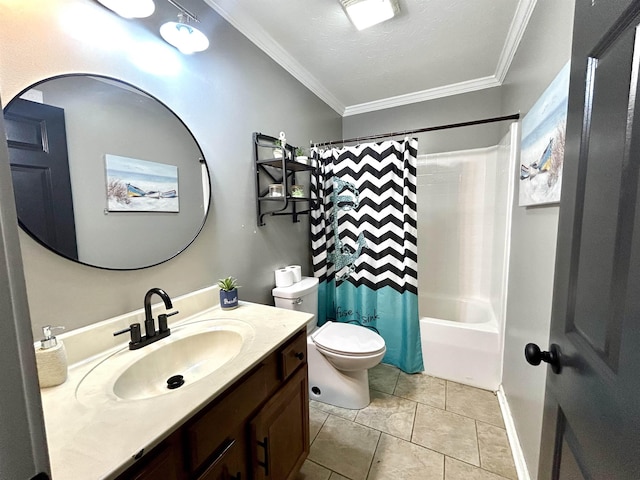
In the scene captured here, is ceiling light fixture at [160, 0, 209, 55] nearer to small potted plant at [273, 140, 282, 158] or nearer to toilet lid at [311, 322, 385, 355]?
small potted plant at [273, 140, 282, 158]

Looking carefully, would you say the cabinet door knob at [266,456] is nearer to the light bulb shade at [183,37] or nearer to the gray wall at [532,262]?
the gray wall at [532,262]

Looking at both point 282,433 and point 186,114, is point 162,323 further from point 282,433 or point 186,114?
point 186,114

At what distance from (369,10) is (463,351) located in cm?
231

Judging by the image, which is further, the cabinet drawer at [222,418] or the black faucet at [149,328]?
the black faucet at [149,328]

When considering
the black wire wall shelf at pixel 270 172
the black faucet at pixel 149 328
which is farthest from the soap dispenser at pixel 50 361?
the black wire wall shelf at pixel 270 172

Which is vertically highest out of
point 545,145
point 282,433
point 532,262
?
point 545,145

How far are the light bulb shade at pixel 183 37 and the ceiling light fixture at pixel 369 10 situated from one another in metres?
0.79

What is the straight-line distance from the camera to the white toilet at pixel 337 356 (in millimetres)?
1634

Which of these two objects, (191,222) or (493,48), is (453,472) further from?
(493,48)

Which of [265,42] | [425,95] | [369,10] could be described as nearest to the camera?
[369,10]

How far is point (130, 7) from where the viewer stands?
3.31 feet

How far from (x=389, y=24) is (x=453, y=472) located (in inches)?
99.0

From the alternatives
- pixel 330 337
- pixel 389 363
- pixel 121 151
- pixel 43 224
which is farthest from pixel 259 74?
pixel 389 363

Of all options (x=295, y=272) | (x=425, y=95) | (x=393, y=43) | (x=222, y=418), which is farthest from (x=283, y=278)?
(x=425, y=95)
